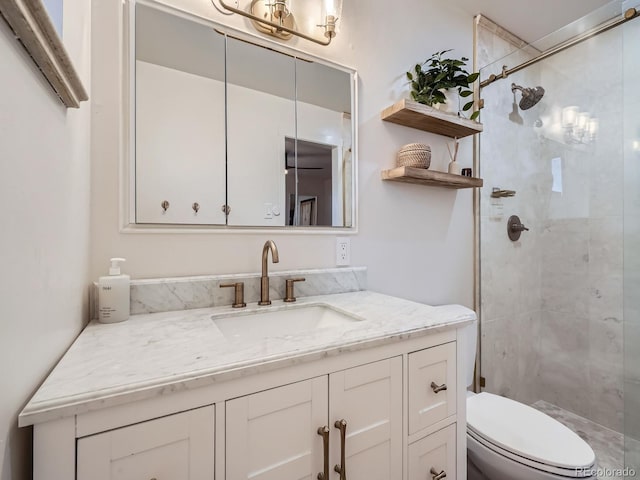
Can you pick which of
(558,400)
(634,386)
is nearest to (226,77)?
(634,386)

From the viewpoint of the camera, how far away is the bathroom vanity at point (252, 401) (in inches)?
18.7

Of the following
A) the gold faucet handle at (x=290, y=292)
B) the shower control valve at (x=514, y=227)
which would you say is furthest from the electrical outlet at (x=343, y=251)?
the shower control valve at (x=514, y=227)

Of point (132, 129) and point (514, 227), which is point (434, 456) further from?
point (514, 227)

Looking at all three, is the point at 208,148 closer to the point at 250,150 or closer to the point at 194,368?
the point at 250,150

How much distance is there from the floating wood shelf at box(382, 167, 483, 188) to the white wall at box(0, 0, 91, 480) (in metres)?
1.15

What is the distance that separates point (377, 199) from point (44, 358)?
126cm

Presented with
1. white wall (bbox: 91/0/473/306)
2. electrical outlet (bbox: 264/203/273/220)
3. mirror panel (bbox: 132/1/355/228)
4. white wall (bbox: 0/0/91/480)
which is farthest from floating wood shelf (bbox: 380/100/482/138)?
white wall (bbox: 0/0/91/480)

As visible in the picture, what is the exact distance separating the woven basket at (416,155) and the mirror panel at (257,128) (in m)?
0.55

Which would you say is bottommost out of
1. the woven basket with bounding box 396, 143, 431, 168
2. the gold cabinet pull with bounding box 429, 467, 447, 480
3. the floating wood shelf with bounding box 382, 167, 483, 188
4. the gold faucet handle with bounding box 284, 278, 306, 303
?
the gold cabinet pull with bounding box 429, 467, 447, 480

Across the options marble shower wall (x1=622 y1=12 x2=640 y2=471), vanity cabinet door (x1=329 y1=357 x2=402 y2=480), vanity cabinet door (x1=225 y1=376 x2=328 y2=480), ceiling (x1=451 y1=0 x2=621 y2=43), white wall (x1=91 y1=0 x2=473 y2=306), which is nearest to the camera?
vanity cabinet door (x1=225 y1=376 x2=328 y2=480)

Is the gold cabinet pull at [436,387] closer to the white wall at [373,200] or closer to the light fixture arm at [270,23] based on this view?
the white wall at [373,200]

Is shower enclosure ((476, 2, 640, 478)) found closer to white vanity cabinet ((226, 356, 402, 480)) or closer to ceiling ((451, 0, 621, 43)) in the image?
ceiling ((451, 0, 621, 43))

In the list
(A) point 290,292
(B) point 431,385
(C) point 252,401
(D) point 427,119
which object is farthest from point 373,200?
(C) point 252,401

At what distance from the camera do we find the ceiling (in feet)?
5.46
